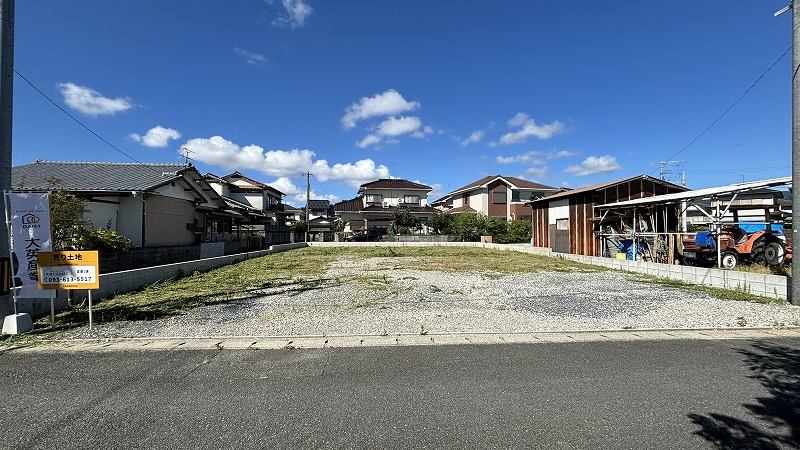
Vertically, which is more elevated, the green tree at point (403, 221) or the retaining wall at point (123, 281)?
the green tree at point (403, 221)

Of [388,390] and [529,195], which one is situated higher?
[529,195]

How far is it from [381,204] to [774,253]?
30270mm

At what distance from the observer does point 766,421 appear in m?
2.48

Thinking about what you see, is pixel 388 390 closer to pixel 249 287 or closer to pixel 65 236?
pixel 249 287

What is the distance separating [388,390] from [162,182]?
14312 millimetres

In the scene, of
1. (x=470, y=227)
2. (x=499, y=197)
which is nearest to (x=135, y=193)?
(x=470, y=227)

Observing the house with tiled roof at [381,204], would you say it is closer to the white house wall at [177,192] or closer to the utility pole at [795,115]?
the white house wall at [177,192]

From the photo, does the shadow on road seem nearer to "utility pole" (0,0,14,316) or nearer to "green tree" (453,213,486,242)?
"utility pole" (0,0,14,316)

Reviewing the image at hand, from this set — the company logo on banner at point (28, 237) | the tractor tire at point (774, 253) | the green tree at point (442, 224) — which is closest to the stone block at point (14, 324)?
the company logo on banner at point (28, 237)

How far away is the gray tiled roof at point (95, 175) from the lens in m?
12.2

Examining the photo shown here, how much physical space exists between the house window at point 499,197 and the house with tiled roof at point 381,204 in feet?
20.7

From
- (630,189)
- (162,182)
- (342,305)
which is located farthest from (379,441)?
(630,189)

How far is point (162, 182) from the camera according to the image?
44.2 feet

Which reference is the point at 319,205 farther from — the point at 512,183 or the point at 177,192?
the point at 177,192
